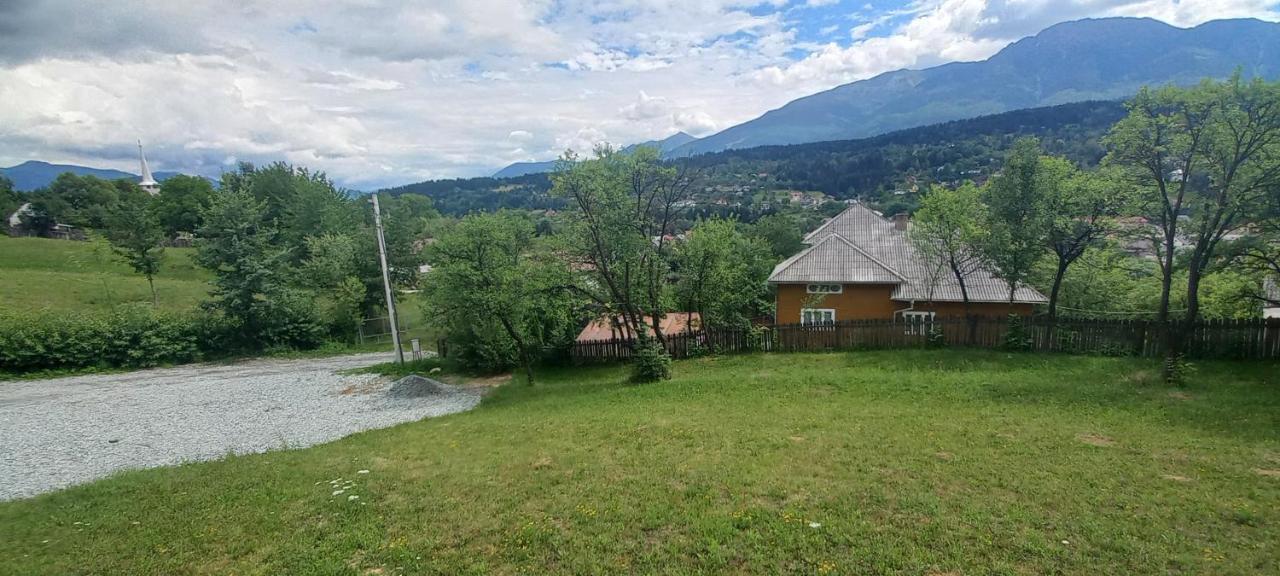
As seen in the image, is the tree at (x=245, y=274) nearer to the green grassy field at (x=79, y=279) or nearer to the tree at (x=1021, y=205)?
the green grassy field at (x=79, y=279)

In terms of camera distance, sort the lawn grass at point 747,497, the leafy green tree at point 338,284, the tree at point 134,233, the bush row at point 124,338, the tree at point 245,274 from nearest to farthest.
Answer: the lawn grass at point 747,497 → the bush row at point 124,338 → the tree at point 245,274 → the leafy green tree at point 338,284 → the tree at point 134,233

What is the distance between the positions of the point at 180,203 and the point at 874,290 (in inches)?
3150

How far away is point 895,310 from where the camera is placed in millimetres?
26250

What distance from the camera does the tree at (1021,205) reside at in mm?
19000

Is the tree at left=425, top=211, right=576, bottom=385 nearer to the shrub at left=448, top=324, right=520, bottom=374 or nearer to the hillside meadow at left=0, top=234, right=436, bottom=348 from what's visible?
the shrub at left=448, top=324, right=520, bottom=374

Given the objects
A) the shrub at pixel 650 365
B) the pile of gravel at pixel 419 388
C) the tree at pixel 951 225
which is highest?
the tree at pixel 951 225

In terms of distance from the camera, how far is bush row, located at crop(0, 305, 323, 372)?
24938 mm

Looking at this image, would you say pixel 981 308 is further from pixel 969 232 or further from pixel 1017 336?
pixel 1017 336

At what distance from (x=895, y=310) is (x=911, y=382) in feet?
37.3

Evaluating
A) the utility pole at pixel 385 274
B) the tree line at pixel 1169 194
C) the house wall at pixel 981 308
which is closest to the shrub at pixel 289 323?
the utility pole at pixel 385 274

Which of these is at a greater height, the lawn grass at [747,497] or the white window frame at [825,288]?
the white window frame at [825,288]

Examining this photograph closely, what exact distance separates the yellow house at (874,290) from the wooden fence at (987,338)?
340 centimetres

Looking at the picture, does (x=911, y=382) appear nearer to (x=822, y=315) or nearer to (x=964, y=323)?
(x=964, y=323)

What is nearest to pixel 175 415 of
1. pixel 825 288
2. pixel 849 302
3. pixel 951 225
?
pixel 825 288
